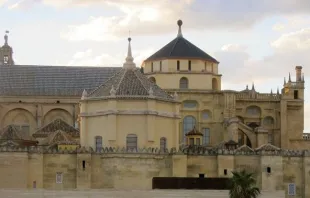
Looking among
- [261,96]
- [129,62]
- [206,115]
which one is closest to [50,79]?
[206,115]

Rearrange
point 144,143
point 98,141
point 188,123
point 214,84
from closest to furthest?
point 144,143
point 98,141
point 188,123
point 214,84

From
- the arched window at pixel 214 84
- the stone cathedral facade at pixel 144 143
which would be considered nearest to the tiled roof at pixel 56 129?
the stone cathedral facade at pixel 144 143

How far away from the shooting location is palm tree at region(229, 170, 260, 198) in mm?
76625

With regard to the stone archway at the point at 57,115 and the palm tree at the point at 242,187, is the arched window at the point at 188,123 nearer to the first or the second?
the stone archway at the point at 57,115

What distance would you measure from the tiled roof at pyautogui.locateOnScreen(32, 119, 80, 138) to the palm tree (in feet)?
80.6

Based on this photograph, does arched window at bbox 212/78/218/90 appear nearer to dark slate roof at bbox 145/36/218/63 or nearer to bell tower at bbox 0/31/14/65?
dark slate roof at bbox 145/36/218/63

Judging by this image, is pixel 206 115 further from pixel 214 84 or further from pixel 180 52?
pixel 180 52

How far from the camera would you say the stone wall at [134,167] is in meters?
83.3

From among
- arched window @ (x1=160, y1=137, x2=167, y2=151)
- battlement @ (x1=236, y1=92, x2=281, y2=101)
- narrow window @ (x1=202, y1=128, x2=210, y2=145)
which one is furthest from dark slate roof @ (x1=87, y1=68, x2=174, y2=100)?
battlement @ (x1=236, y1=92, x2=281, y2=101)

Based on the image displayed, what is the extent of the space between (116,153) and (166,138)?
532 cm

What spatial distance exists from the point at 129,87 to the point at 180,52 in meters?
24.0

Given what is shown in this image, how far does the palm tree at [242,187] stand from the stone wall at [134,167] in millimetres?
6686

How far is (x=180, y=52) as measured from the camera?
11225 cm

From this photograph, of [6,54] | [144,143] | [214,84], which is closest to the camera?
[144,143]
